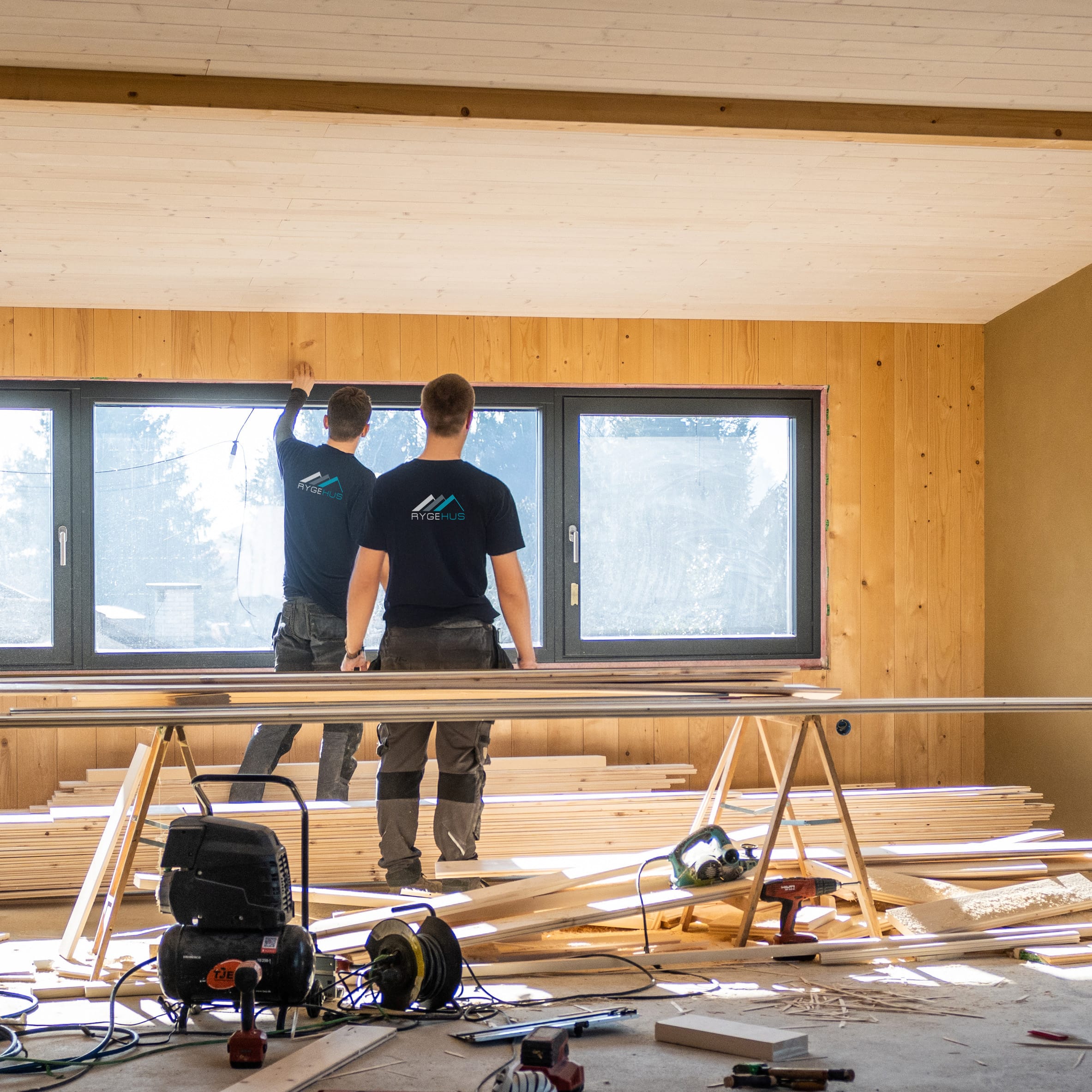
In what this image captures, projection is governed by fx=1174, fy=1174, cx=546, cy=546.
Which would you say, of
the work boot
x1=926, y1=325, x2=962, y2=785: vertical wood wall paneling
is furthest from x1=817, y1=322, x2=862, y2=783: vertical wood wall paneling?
the work boot

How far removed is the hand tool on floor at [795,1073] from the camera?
2350 mm

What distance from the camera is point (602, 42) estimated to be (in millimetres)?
3285

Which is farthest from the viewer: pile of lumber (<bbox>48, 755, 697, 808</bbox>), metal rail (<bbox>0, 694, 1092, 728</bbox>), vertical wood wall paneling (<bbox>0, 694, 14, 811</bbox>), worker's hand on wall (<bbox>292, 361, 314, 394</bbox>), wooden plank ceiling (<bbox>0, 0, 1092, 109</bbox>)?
worker's hand on wall (<bbox>292, 361, 314, 394</bbox>)

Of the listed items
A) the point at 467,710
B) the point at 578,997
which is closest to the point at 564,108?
the point at 467,710

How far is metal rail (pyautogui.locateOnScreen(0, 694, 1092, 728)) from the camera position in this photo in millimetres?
2756

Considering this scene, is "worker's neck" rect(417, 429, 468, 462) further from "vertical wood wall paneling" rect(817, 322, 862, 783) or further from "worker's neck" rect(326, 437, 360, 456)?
"vertical wood wall paneling" rect(817, 322, 862, 783)

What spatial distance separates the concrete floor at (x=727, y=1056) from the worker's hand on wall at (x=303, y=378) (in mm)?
2981

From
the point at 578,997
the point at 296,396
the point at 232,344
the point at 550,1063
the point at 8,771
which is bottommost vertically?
the point at 578,997

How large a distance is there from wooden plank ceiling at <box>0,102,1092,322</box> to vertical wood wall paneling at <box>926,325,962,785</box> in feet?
0.90

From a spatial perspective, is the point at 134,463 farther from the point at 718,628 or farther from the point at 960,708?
the point at 960,708

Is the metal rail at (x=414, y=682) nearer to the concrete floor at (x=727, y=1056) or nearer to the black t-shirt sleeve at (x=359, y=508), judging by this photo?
the concrete floor at (x=727, y=1056)

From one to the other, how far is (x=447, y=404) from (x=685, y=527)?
2.29 metres

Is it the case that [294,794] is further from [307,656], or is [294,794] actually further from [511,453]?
[511,453]

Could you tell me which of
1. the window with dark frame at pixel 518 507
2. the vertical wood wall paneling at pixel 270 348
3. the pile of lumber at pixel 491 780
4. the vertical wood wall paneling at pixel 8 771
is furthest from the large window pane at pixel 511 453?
the vertical wood wall paneling at pixel 8 771
